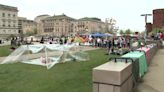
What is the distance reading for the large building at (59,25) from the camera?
533 ft

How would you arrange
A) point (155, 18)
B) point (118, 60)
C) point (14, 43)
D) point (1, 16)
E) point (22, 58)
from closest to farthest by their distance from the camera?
point (118, 60)
point (22, 58)
point (14, 43)
point (155, 18)
point (1, 16)

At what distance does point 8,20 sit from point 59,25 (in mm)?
52199

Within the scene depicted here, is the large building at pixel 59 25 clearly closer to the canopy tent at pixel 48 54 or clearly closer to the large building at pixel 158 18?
the large building at pixel 158 18

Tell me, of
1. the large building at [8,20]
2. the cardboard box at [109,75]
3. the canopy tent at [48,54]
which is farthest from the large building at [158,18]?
the cardboard box at [109,75]

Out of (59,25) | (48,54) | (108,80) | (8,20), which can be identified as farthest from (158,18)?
(59,25)

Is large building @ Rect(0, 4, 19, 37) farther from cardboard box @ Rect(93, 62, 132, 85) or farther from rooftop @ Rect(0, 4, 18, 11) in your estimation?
cardboard box @ Rect(93, 62, 132, 85)

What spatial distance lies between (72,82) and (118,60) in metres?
3.20

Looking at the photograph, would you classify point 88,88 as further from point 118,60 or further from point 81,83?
point 118,60

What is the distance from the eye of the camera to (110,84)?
4.89 m

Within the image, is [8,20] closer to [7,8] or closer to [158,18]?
[7,8]

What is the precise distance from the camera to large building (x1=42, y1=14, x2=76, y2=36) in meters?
162

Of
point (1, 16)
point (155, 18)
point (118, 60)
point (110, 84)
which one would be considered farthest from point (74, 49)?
point (1, 16)

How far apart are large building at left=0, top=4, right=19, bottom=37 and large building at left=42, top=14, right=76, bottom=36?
43.9m

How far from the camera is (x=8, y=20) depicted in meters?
116
